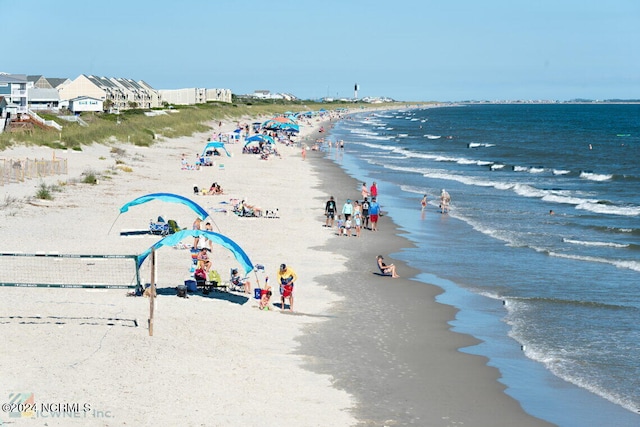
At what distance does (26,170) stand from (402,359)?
22.9 m

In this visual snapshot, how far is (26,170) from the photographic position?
32719mm

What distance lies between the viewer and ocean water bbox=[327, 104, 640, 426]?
540 inches

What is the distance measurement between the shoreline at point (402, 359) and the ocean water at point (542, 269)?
47cm

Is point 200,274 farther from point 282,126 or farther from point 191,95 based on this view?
point 191,95

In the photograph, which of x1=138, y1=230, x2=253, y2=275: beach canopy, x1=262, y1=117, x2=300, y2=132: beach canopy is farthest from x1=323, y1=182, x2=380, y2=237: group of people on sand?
x1=262, y1=117, x2=300, y2=132: beach canopy

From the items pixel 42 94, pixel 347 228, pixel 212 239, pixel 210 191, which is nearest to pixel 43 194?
pixel 210 191

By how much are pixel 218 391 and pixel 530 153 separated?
6475 centimetres

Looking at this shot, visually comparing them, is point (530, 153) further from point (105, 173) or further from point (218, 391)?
point (218, 391)

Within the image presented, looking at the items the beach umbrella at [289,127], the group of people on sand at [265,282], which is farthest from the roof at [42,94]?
the group of people on sand at [265,282]

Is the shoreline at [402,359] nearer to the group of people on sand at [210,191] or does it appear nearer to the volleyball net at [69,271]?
the volleyball net at [69,271]

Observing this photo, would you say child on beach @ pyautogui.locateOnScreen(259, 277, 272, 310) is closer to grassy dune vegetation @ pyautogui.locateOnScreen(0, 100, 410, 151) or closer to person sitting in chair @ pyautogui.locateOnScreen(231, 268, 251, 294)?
person sitting in chair @ pyautogui.locateOnScreen(231, 268, 251, 294)

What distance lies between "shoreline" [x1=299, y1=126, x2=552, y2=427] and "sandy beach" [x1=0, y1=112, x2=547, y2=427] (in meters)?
0.04

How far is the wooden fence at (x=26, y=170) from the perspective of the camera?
31.2 m

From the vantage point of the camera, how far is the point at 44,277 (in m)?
17.5
